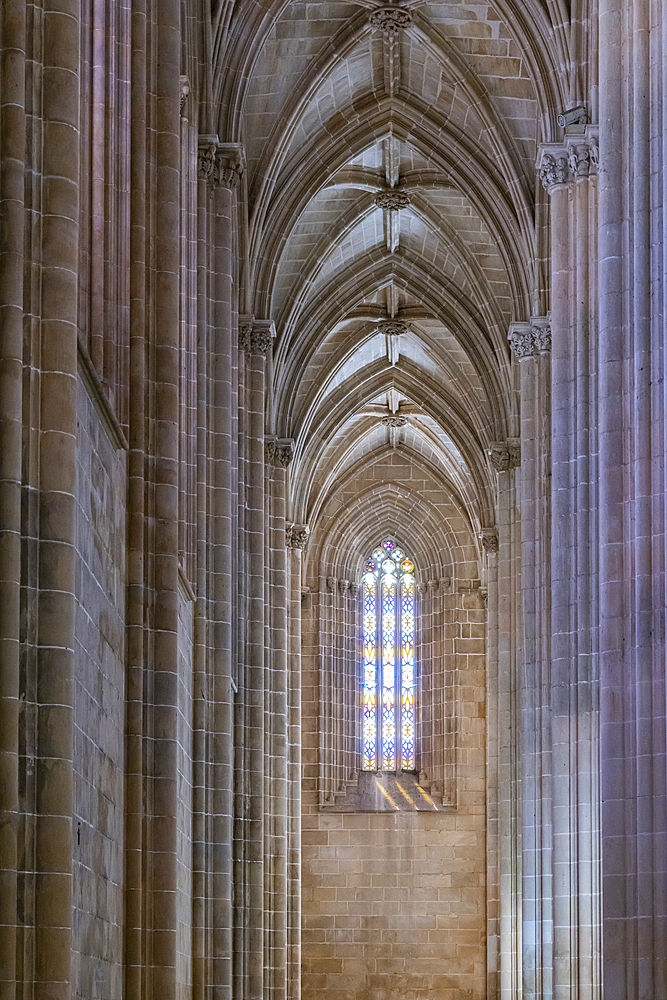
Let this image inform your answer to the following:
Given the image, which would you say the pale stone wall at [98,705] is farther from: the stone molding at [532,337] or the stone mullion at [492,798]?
the stone mullion at [492,798]

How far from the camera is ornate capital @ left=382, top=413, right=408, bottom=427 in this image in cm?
4000

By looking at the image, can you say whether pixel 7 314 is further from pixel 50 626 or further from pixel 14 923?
pixel 14 923

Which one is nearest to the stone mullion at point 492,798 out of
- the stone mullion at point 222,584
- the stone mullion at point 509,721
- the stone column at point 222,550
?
the stone mullion at point 509,721

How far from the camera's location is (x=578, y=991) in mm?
19562

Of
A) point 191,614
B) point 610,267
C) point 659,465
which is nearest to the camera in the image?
point 659,465

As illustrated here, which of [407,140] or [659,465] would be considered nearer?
[659,465]

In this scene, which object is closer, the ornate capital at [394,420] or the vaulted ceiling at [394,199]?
the vaulted ceiling at [394,199]

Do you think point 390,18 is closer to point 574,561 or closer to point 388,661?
point 574,561

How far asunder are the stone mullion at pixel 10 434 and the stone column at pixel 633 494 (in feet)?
20.0

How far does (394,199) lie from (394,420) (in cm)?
1092

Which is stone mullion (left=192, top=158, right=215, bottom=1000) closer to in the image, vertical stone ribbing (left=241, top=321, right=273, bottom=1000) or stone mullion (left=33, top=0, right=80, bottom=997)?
vertical stone ribbing (left=241, top=321, right=273, bottom=1000)

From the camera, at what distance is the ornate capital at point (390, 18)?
24.9 meters

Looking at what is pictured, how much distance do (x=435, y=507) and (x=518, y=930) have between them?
47.5ft

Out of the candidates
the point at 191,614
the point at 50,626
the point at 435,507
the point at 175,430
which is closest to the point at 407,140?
the point at 191,614
